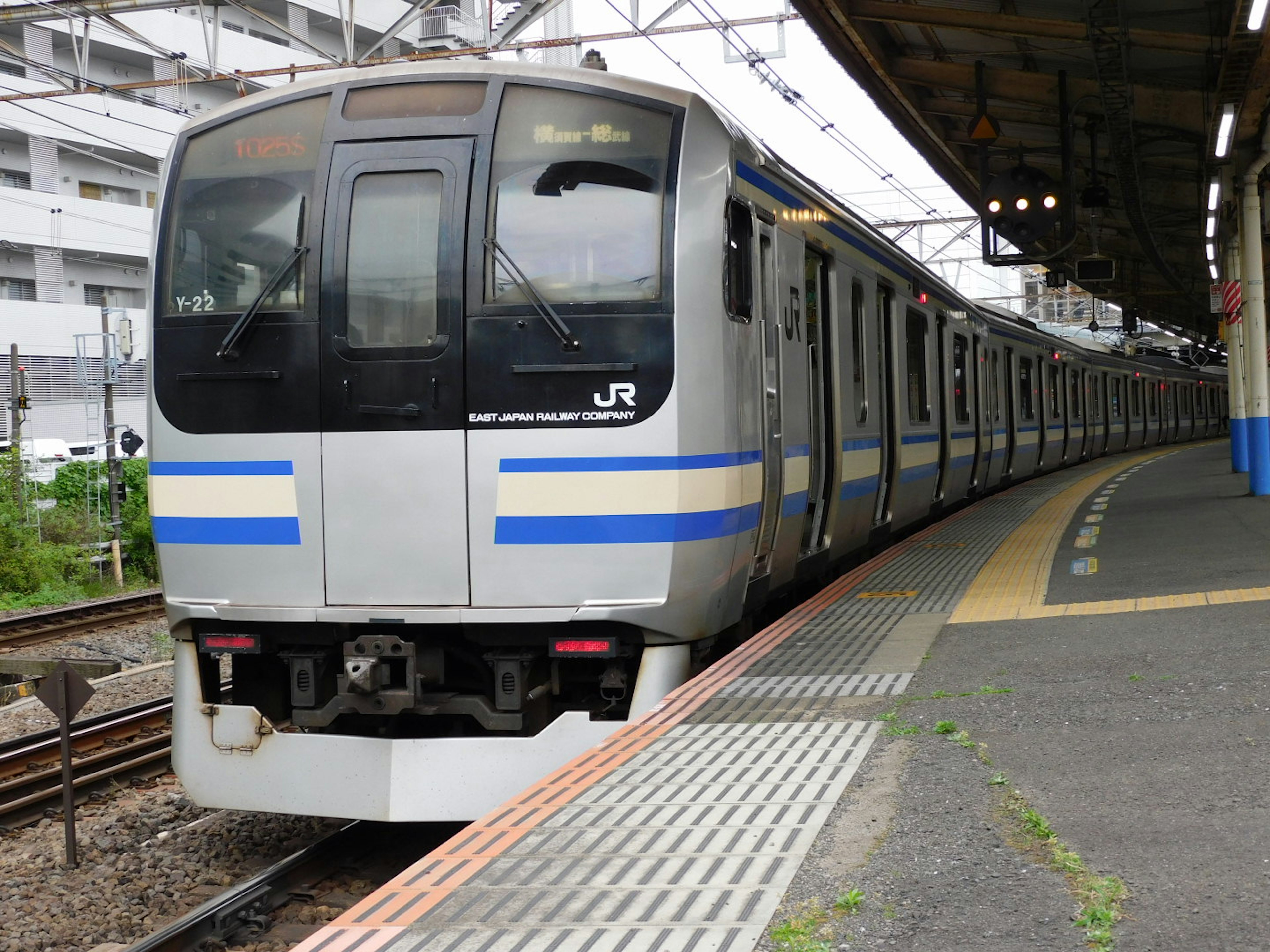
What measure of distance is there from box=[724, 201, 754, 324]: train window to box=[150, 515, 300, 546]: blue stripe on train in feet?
7.15

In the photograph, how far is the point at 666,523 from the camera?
5816 mm

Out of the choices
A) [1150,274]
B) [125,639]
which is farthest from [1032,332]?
[125,639]

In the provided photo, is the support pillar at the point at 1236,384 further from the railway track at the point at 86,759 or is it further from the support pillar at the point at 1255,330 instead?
the railway track at the point at 86,759

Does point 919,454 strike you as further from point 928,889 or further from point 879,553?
point 928,889

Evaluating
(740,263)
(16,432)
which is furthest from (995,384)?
(16,432)

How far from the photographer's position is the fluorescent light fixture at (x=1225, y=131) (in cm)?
1218

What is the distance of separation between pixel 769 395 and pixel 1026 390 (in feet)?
51.0

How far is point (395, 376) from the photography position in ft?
19.3

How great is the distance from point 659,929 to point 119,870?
4.22 m

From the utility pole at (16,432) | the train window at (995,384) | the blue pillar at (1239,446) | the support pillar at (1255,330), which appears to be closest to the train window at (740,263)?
the support pillar at (1255,330)

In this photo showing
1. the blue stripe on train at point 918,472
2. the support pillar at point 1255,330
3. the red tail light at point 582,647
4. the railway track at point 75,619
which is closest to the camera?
the red tail light at point 582,647

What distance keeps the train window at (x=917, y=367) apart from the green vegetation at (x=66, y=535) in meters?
14.3

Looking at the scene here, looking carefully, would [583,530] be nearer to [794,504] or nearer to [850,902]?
[794,504]

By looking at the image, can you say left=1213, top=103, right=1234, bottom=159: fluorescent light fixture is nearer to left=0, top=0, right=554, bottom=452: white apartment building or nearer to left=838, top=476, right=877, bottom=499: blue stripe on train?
left=838, top=476, right=877, bottom=499: blue stripe on train
